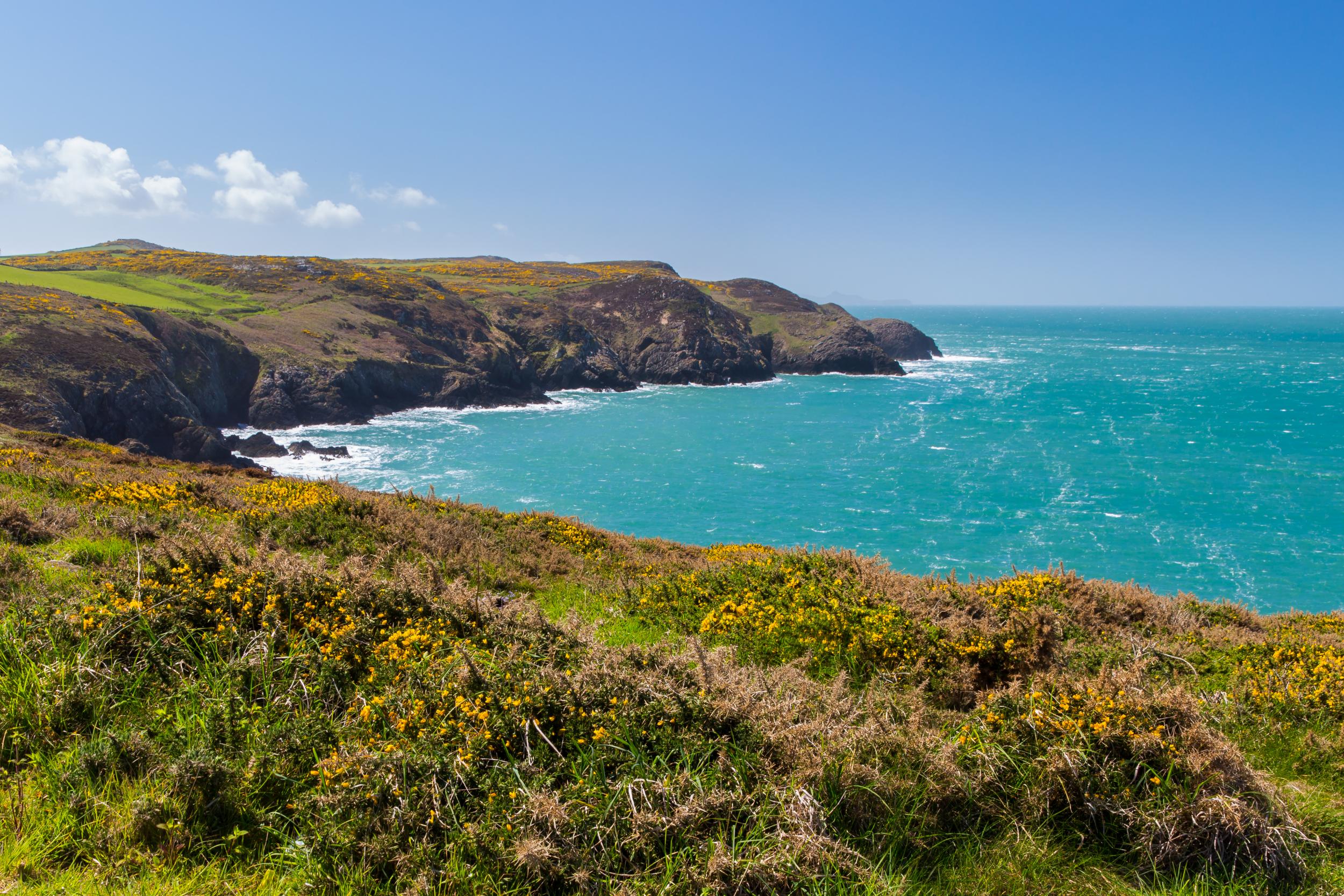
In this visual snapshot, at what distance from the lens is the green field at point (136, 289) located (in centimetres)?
6084

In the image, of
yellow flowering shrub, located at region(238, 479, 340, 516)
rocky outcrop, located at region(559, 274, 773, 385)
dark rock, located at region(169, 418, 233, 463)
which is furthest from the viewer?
rocky outcrop, located at region(559, 274, 773, 385)

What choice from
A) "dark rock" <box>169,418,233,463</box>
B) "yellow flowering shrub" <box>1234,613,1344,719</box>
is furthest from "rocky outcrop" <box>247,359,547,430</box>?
"yellow flowering shrub" <box>1234,613,1344,719</box>

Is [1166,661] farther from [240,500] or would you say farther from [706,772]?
[240,500]

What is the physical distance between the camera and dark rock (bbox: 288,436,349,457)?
50.4 meters

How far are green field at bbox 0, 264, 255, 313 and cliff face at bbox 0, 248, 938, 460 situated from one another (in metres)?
0.60

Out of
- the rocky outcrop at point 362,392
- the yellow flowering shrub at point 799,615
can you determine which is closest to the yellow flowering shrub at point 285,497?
the yellow flowering shrub at point 799,615

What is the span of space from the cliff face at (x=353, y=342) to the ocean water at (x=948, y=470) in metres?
5.95

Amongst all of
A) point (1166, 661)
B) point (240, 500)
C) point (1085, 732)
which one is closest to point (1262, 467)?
point (1166, 661)

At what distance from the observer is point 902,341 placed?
421 ft

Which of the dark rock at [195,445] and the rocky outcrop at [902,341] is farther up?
the rocky outcrop at [902,341]

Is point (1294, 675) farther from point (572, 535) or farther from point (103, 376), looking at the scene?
point (103, 376)

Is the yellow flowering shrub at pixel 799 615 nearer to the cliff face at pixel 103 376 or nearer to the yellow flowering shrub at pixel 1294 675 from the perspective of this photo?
the yellow flowering shrub at pixel 1294 675

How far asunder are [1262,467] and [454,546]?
6495cm

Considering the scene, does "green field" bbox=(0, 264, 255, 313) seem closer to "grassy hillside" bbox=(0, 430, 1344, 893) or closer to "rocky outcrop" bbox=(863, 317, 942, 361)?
"grassy hillside" bbox=(0, 430, 1344, 893)
